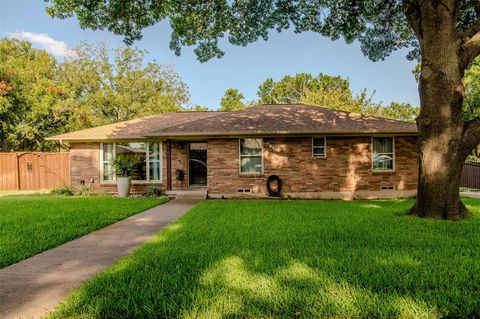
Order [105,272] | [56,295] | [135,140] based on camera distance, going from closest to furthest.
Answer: [56,295]
[105,272]
[135,140]

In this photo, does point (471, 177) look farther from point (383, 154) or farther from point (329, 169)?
point (329, 169)

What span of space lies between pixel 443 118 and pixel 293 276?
577 centimetres

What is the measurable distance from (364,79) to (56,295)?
32.2 meters

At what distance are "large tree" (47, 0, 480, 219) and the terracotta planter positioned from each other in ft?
17.4

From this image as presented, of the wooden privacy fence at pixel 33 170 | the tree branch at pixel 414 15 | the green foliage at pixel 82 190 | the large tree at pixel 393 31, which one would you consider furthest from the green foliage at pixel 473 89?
the wooden privacy fence at pixel 33 170

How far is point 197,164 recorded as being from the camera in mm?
14109

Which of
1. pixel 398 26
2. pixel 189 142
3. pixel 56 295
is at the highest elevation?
pixel 398 26

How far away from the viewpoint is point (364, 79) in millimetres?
30422

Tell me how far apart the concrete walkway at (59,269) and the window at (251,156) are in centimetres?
615

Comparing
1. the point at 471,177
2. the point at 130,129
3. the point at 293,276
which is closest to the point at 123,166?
the point at 130,129

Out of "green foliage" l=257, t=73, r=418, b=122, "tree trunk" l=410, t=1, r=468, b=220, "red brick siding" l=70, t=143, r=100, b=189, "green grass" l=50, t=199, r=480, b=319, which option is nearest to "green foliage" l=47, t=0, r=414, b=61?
"tree trunk" l=410, t=1, r=468, b=220

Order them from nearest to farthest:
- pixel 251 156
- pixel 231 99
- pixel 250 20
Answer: pixel 250 20 < pixel 251 156 < pixel 231 99

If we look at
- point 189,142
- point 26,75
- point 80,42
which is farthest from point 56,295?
point 80,42

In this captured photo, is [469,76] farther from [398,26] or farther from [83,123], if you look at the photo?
[83,123]
